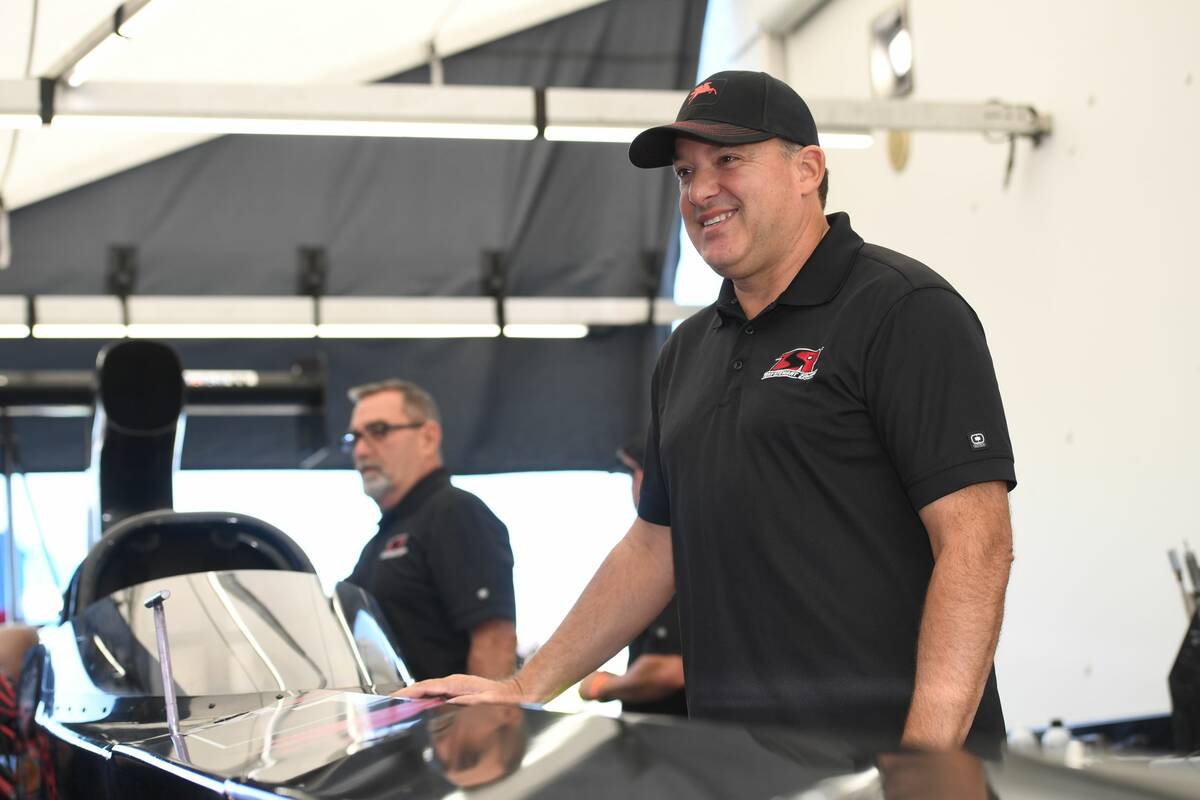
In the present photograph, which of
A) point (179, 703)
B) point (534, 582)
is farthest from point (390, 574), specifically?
point (534, 582)

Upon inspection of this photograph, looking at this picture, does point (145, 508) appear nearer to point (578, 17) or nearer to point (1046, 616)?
point (1046, 616)

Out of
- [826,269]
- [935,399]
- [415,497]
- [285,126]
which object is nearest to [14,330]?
[285,126]

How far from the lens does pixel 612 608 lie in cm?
198

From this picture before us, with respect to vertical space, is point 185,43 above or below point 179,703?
above

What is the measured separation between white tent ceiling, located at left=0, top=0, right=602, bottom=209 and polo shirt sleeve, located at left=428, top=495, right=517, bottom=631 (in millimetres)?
3402

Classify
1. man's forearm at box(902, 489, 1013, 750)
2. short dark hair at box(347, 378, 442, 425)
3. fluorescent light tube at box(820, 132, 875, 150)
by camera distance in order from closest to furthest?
man's forearm at box(902, 489, 1013, 750) → short dark hair at box(347, 378, 442, 425) → fluorescent light tube at box(820, 132, 875, 150)

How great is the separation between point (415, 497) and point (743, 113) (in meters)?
2.36

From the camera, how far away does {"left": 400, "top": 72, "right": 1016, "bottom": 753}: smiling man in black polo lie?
1492mm

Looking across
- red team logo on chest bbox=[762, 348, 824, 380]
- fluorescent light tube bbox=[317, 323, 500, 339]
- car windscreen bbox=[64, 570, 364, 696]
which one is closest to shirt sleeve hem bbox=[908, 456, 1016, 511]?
red team logo on chest bbox=[762, 348, 824, 380]

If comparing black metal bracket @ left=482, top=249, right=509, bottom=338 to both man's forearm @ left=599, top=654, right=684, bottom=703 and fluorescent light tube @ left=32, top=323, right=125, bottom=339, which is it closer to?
fluorescent light tube @ left=32, top=323, right=125, bottom=339

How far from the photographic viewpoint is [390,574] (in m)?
3.62

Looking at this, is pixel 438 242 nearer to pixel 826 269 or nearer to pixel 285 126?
pixel 285 126

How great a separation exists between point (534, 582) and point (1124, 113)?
193 inches

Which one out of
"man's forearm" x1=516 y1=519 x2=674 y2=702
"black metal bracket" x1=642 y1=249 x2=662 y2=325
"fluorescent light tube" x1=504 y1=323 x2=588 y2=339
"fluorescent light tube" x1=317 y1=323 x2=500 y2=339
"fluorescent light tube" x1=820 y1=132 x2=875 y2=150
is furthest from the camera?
"black metal bracket" x1=642 y1=249 x2=662 y2=325
